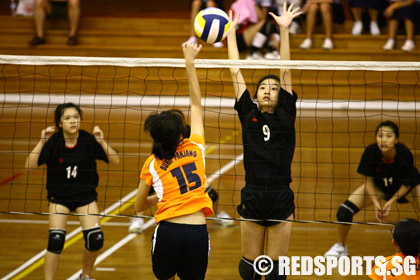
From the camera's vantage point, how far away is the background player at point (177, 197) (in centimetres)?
350

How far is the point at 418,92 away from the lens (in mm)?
12031

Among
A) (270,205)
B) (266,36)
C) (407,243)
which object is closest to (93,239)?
(270,205)

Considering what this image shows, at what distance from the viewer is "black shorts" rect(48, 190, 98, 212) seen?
5047mm

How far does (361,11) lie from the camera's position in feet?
42.5

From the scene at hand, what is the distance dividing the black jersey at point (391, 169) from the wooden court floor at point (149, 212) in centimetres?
30

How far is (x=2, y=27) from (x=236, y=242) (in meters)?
10.2

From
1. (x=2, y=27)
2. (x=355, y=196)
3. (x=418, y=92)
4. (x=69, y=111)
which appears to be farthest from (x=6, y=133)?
(x=418, y=92)

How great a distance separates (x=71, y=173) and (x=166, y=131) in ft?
6.54

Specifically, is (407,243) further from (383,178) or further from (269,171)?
(383,178)

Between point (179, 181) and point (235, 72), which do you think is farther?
point (235, 72)

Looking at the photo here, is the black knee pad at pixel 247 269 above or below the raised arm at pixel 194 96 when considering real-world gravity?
below

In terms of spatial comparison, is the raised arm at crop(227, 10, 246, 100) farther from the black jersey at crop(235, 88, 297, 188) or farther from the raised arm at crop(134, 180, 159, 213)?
the raised arm at crop(134, 180, 159, 213)

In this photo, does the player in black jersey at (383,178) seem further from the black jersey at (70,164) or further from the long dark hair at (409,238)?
the black jersey at (70,164)

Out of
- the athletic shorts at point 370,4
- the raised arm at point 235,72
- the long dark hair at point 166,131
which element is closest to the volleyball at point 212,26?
the raised arm at point 235,72
